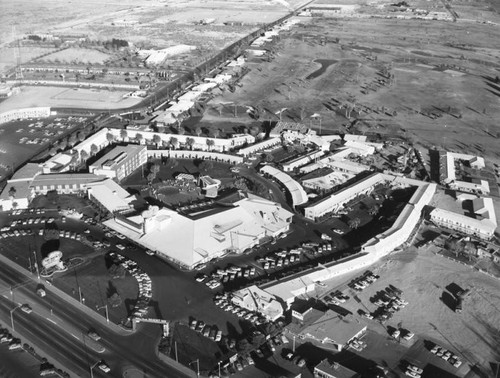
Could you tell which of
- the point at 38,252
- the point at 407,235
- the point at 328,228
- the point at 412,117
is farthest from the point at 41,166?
the point at 412,117

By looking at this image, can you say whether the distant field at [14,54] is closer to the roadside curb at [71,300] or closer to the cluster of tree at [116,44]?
the cluster of tree at [116,44]

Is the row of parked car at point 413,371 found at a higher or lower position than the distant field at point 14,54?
higher

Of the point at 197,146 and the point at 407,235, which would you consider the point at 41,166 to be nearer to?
the point at 197,146

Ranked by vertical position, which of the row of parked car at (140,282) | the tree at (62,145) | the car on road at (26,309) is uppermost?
the car on road at (26,309)

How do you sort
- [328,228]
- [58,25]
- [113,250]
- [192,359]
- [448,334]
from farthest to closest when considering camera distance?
[58,25] < [328,228] < [113,250] < [448,334] < [192,359]

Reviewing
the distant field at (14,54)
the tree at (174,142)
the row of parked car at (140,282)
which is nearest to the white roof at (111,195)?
the row of parked car at (140,282)

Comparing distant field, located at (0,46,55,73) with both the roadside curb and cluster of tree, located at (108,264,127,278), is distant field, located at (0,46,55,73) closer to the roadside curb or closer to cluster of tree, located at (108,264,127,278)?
the roadside curb
